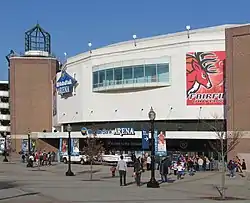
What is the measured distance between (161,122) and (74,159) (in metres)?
11.7

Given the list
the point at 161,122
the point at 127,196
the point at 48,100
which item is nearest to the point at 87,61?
the point at 161,122

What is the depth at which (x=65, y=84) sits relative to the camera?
3450 inches

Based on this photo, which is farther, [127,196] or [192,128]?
[192,128]

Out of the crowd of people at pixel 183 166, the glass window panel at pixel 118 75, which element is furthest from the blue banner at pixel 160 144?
the glass window panel at pixel 118 75

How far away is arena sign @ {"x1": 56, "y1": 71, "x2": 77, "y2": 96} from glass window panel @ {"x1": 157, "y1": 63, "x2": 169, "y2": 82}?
57.2ft

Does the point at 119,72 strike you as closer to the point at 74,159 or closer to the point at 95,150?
the point at 74,159

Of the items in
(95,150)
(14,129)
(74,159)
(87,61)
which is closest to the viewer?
(95,150)

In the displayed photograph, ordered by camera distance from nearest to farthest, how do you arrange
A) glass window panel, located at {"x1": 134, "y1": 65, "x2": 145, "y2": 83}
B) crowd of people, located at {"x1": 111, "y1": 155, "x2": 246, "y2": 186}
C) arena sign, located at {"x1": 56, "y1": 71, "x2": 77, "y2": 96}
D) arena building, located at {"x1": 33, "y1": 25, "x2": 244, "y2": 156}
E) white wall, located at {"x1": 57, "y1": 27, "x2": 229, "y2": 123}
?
crowd of people, located at {"x1": 111, "y1": 155, "x2": 246, "y2": 186} < arena building, located at {"x1": 33, "y1": 25, "x2": 244, "y2": 156} < white wall, located at {"x1": 57, "y1": 27, "x2": 229, "y2": 123} < glass window panel, located at {"x1": 134, "y1": 65, "x2": 145, "y2": 83} < arena sign, located at {"x1": 56, "y1": 71, "x2": 77, "y2": 96}

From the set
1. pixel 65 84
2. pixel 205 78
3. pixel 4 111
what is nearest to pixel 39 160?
pixel 205 78

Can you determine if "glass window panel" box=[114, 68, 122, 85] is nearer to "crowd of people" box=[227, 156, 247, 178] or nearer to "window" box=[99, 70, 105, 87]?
"window" box=[99, 70, 105, 87]

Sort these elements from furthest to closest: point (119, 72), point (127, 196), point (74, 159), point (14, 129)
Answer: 1. point (14, 129)
2. point (119, 72)
3. point (74, 159)
4. point (127, 196)

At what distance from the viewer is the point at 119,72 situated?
75312mm

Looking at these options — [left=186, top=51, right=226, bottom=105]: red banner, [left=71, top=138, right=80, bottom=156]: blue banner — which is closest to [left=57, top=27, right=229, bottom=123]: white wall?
[left=186, top=51, right=226, bottom=105]: red banner

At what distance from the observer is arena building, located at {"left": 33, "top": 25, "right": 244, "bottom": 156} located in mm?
67062
